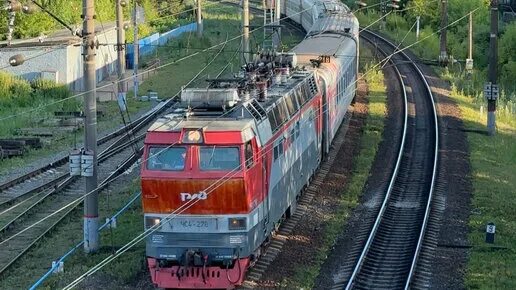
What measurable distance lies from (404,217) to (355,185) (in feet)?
10.6

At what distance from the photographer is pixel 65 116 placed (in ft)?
131

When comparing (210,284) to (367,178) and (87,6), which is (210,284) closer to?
(87,6)

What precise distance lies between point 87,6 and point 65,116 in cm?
2048

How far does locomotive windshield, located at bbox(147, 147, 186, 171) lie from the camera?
17391 mm

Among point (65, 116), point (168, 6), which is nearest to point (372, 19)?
point (168, 6)

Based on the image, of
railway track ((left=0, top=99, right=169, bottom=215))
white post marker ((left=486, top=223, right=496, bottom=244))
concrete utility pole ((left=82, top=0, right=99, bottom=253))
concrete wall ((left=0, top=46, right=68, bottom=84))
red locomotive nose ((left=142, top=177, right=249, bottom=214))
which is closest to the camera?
red locomotive nose ((left=142, top=177, right=249, bottom=214))

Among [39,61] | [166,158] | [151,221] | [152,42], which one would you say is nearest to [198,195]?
[166,158]

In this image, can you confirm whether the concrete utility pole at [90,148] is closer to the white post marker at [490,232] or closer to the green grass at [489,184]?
the green grass at [489,184]

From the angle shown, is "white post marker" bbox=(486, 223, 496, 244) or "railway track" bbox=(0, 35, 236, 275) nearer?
"white post marker" bbox=(486, 223, 496, 244)

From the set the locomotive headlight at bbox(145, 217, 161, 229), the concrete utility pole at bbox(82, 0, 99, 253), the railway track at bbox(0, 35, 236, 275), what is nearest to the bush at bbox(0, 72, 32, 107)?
the railway track at bbox(0, 35, 236, 275)

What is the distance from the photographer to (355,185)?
1072 inches

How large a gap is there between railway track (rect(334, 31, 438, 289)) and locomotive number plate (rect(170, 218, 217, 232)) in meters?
2.77

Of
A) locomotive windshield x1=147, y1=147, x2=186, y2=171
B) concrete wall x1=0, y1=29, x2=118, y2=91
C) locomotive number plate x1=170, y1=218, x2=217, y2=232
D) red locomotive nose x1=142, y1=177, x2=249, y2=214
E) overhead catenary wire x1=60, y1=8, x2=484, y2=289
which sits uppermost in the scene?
concrete wall x1=0, y1=29, x2=118, y2=91

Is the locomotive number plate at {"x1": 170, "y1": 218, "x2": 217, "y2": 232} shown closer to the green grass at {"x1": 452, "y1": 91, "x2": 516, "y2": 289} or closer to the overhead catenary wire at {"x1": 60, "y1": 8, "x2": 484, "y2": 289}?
the overhead catenary wire at {"x1": 60, "y1": 8, "x2": 484, "y2": 289}
